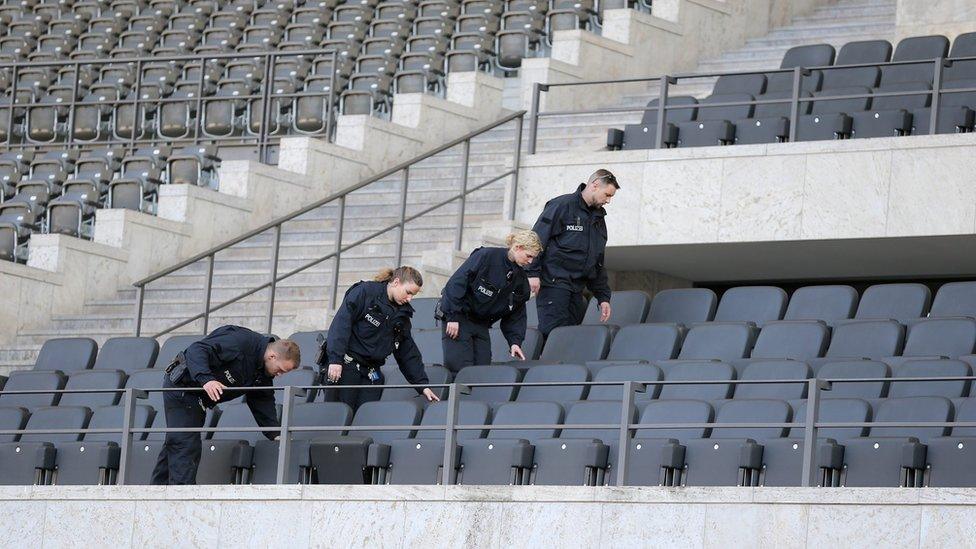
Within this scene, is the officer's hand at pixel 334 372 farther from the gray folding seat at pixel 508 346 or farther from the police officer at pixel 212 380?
the gray folding seat at pixel 508 346

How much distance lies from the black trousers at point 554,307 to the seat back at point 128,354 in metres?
2.75

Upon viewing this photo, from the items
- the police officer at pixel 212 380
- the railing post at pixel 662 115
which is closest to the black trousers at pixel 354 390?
the police officer at pixel 212 380

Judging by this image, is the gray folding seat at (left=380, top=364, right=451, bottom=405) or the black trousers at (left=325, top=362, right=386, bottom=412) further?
the gray folding seat at (left=380, top=364, right=451, bottom=405)

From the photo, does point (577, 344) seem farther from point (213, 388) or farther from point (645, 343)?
point (213, 388)

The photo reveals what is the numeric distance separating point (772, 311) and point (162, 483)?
390 cm

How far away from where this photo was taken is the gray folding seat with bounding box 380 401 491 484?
1008 centimetres

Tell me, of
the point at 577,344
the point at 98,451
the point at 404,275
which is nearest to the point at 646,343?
the point at 577,344

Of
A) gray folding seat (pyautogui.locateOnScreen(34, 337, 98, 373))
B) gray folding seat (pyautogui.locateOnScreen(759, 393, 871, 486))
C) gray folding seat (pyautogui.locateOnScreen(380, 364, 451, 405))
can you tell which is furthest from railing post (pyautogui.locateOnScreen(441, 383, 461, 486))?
gray folding seat (pyautogui.locateOnScreen(34, 337, 98, 373))

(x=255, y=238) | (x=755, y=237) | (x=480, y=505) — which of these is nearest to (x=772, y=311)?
(x=755, y=237)

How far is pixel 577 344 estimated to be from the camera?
11531 mm

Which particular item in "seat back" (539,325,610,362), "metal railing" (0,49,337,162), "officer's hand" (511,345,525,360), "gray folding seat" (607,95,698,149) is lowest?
"officer's hand" (511,345,525,360)

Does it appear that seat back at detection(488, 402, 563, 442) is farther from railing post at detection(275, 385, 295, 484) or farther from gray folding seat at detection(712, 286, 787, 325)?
gray folding seat at detection(712, 286, 787, 325)

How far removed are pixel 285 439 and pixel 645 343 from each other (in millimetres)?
2369

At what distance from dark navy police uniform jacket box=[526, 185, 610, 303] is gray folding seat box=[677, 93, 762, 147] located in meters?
2.09
